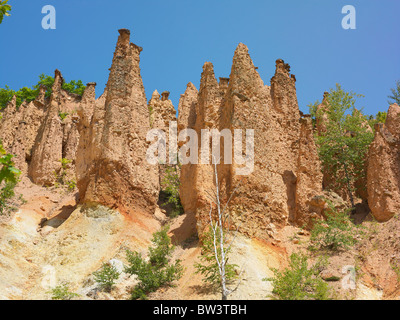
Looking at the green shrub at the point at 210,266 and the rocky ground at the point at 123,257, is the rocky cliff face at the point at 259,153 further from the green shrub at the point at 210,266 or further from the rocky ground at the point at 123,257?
the green shrub at the point at 210,266

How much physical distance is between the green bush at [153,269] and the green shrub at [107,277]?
0.50 metres

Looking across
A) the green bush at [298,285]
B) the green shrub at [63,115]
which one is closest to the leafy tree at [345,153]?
the green bush at [298,285]

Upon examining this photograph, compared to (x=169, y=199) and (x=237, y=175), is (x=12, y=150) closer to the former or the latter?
(x=169, y=199)

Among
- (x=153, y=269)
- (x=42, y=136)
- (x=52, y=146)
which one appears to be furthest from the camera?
(x=42, y=136)

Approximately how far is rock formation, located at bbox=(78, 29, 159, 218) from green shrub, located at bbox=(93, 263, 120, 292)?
4217 millimetres

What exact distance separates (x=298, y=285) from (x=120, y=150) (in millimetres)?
9309

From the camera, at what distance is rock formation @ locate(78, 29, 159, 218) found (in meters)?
20.8

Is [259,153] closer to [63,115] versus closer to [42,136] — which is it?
[42,136]

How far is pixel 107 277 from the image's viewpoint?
54.2 feet

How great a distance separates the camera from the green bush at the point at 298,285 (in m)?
15.3

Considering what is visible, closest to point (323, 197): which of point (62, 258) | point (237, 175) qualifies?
point (237, 175)

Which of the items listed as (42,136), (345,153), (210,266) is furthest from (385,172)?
(42,136)

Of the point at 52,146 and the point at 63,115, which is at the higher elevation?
the point at 63,115

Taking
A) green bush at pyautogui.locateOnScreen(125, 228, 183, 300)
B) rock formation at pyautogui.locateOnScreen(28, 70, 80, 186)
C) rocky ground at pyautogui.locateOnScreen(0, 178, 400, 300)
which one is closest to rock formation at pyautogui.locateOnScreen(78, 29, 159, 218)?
rocky ground at pyautogui.locateOnScreen(0, 178, 400, 300)
